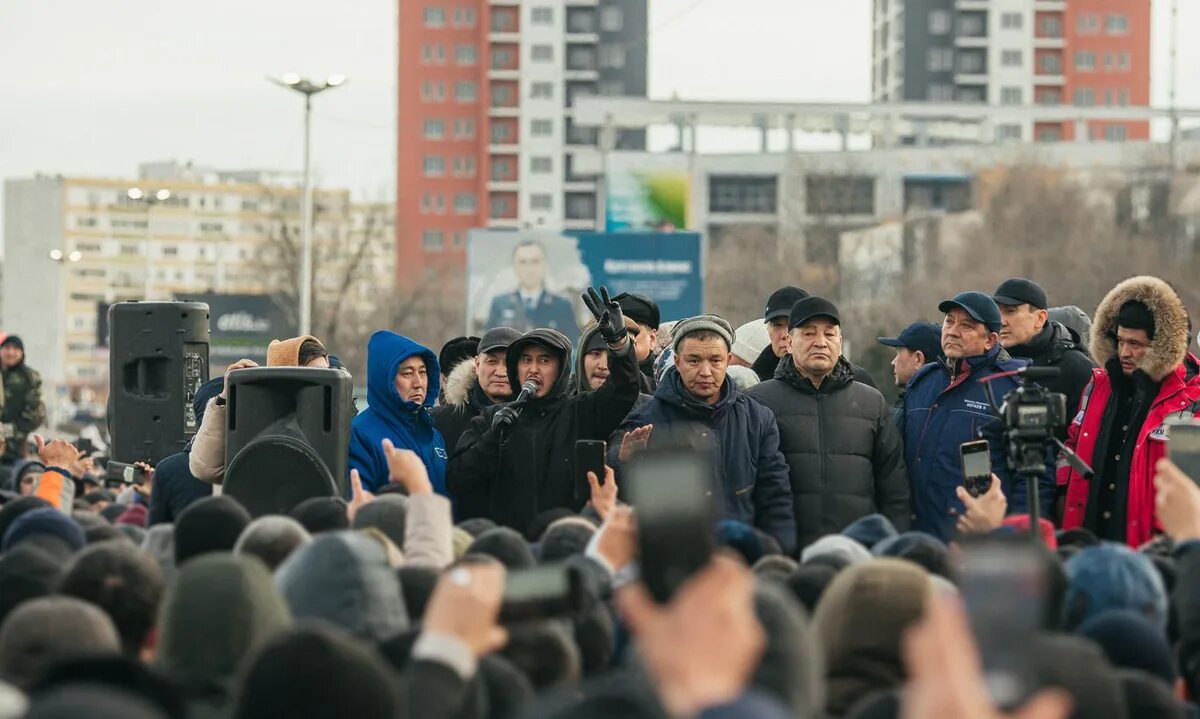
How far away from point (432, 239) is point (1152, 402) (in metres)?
120

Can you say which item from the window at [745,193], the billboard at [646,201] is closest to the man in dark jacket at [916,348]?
the billboard at [646,201]

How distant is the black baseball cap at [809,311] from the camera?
936 cm

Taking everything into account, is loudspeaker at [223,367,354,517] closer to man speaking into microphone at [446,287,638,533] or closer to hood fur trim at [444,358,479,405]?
man speaking into microphone at [446,287,638,533]

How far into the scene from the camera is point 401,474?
21.4 ft

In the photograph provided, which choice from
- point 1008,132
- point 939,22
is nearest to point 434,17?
point 939,22

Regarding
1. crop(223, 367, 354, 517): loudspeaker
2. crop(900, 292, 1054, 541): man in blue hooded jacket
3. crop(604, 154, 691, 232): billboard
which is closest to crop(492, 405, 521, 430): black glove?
crop(223, 367, 354, 517): loudspeaker

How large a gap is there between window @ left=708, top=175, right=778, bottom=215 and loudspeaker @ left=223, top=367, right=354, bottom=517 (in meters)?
95.6

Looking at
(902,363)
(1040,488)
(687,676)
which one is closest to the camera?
(687,676)

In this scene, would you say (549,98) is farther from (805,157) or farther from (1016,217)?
(1016,217)

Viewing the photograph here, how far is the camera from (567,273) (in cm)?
4438

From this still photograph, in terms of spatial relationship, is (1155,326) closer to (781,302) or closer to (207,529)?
(781,302)

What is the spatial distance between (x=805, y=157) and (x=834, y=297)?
2006 cm

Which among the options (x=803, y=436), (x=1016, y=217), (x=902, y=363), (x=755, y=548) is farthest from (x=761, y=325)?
(x=1016, y=217)

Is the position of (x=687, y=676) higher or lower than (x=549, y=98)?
lower
